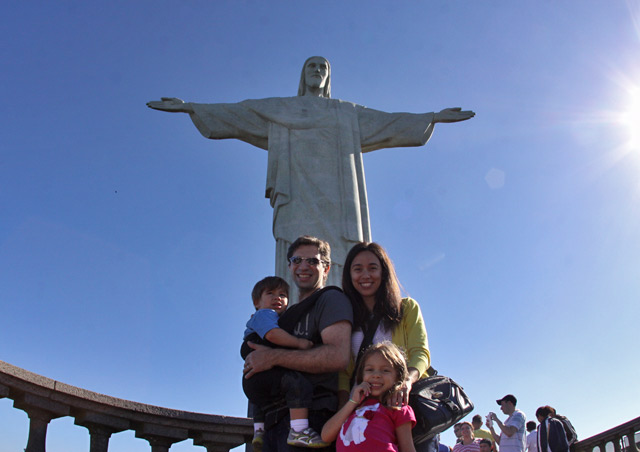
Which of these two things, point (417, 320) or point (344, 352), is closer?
point (344, 352)

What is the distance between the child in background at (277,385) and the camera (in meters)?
2.55

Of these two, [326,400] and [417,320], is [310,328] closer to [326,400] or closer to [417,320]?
[326,400]

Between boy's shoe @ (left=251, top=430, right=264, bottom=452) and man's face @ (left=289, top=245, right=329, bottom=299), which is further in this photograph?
man's face @ (left=289, top=245, right=329, bottom=299)

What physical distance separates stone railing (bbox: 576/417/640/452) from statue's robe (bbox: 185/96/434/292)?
3.50 m

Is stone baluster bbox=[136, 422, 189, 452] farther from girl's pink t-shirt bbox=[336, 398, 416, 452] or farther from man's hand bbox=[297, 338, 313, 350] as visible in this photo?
girl's pink t-shirt bbox=[336, 398, 416, 452]

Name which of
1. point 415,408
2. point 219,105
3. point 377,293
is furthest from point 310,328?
point 219,105

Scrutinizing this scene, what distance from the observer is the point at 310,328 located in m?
2.85

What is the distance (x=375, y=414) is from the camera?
2.53 meters

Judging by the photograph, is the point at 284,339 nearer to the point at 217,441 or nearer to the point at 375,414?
the point at 375,414

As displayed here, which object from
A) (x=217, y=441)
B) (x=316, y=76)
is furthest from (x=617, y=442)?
(x=316, y=76)

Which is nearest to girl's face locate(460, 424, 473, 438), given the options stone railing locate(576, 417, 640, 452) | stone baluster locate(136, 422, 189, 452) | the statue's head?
stone railing locate(576, 417, 640, 452)

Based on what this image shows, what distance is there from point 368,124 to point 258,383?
6.36m

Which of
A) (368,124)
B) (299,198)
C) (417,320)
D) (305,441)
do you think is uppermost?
(368,124)

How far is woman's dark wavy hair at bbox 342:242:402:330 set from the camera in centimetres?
297
